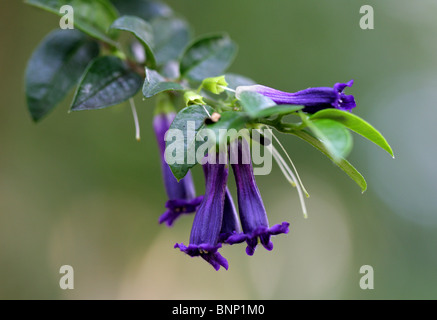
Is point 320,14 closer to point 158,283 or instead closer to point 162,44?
point 162,44

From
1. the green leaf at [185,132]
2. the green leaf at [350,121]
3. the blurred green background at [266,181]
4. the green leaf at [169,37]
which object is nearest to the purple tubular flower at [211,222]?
the green leaf at [185,132]

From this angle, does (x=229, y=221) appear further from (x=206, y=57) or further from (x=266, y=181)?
(x=266, y=181)

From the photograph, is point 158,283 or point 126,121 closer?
point 126,121

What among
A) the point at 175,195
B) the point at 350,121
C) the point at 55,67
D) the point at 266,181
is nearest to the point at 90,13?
the point at 55,67

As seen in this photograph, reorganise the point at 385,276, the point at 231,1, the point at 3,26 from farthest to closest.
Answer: the point at 385,276 → the point at 231,1 → the point at 3,26

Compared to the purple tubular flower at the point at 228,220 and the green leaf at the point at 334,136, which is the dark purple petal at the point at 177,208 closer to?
the purple tubular flower at the point at 228,220

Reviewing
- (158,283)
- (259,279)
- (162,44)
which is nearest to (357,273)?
(259,279)

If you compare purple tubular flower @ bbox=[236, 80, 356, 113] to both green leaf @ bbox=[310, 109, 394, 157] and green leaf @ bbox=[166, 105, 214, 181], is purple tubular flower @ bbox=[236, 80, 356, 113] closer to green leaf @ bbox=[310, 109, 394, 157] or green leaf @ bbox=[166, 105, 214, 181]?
green leaf @ bbox=[310, 109, 394, 157]
